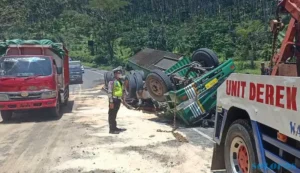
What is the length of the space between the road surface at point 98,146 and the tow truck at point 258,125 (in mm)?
1405

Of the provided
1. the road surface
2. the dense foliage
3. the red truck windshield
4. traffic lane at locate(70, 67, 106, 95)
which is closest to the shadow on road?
the road surface

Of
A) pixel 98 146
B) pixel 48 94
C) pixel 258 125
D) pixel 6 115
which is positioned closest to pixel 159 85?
pixel 48 94

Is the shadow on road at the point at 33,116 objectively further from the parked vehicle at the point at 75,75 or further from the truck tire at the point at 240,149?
the parked vehicle at the point at 75,75

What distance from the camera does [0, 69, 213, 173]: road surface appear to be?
21.1ft

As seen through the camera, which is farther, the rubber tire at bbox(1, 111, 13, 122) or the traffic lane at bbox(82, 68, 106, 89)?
the traffic lane at bbox(82, 68, 106, 89)

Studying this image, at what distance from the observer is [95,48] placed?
5053 cm

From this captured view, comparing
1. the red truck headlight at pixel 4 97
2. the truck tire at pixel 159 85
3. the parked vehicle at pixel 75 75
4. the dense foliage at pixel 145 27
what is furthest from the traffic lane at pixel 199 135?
the dense foliage at pixel 145 27

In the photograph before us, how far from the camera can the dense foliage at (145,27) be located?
30.4 meters

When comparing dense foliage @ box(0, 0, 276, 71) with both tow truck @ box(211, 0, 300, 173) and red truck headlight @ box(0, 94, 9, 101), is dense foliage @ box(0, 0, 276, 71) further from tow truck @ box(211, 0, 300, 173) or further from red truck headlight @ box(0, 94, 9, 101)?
tow truck @ box(211, 0, 300, 173)

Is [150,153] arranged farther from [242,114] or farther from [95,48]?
[95,48]

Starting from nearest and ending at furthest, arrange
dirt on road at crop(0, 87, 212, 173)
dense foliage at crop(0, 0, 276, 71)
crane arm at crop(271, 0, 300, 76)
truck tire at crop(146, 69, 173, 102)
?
crane arm at crop(271, 0, 300, 76), dirt on road at crop(0, 87, 212, 173), truck tire at crop(146, 69, 173, 102), dense foliage at crop(0, 0, 276, 71)

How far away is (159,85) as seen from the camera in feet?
35.3

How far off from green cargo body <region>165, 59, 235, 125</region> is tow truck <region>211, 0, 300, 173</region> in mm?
3963

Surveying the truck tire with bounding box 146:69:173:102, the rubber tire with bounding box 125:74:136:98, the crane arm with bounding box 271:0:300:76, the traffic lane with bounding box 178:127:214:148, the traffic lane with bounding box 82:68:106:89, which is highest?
the crane arm with bounding box 271:0:300:76
